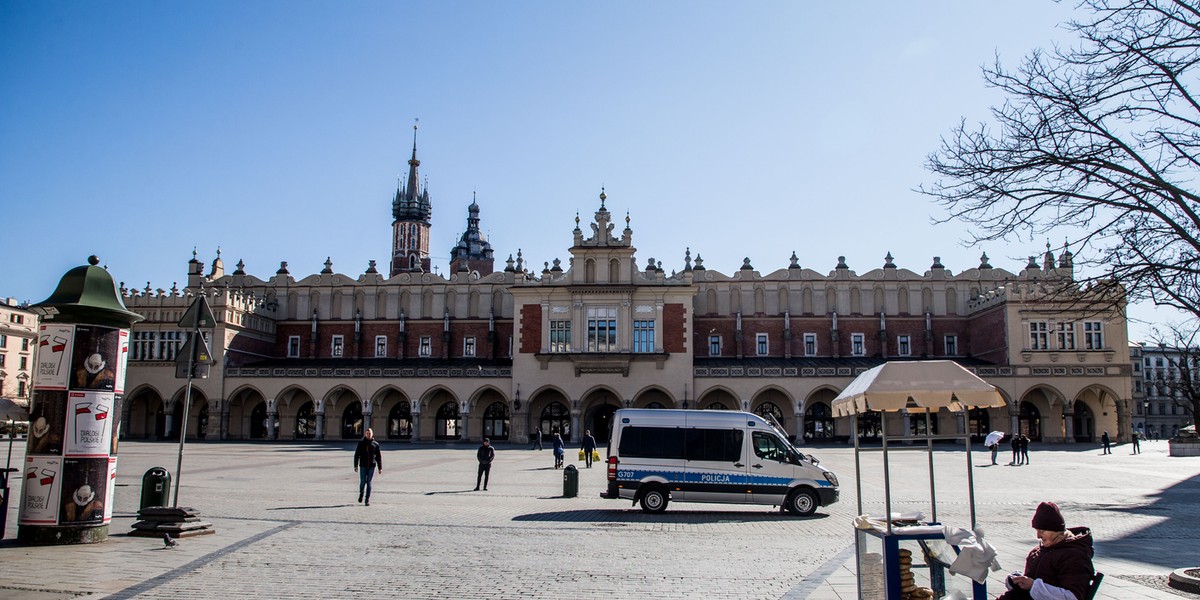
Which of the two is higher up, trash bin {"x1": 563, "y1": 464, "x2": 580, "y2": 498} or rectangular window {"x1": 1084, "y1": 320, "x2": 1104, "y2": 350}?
rectangular window {"x1": 1084, "y1": 320, "x2": 1104, "y2": 350}

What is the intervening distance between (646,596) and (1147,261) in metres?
7.33

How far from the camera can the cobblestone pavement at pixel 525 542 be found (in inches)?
372

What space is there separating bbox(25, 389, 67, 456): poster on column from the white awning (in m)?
10.5

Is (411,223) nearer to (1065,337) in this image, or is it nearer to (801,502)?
(1065,337)

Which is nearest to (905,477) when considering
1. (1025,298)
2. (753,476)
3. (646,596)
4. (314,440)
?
(753,476)

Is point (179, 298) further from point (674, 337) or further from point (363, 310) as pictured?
point (674, 337)

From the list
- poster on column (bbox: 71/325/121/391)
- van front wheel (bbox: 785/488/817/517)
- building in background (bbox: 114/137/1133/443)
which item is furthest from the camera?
building in background (bbox: 114/137/1133/443)

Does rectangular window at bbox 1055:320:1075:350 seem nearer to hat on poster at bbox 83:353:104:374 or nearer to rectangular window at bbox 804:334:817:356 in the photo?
rectangular window at bbox 804:334:817:356

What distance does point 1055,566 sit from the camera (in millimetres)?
6160

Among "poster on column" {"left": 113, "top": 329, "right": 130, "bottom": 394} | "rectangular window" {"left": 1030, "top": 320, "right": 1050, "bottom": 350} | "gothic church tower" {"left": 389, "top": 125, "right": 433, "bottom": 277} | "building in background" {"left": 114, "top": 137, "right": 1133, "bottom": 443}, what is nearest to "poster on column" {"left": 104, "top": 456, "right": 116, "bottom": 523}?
"poster on column" {"left": 113, "top": 329, "right": 130, "bottom": 394}

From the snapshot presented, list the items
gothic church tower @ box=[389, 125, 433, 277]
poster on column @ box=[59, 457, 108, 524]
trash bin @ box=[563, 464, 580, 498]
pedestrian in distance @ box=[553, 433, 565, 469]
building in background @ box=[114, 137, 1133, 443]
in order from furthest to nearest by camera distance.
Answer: gothic church tower @ box=[389, 125, 433, 277], building in background @ box=[114, 137, 1133, 443], pedestrian in distance @ box=[553, 433, 565, 469], trash bin @ box=[563, 464, 580, 498], poster on column @ box=[59, 457, 108, 524]

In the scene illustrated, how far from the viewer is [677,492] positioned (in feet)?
58.3

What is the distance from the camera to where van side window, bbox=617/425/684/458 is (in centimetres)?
1802

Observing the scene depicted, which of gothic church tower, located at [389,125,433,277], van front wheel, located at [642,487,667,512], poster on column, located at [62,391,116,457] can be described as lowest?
van front wheel, located at [642,487,667,512]
